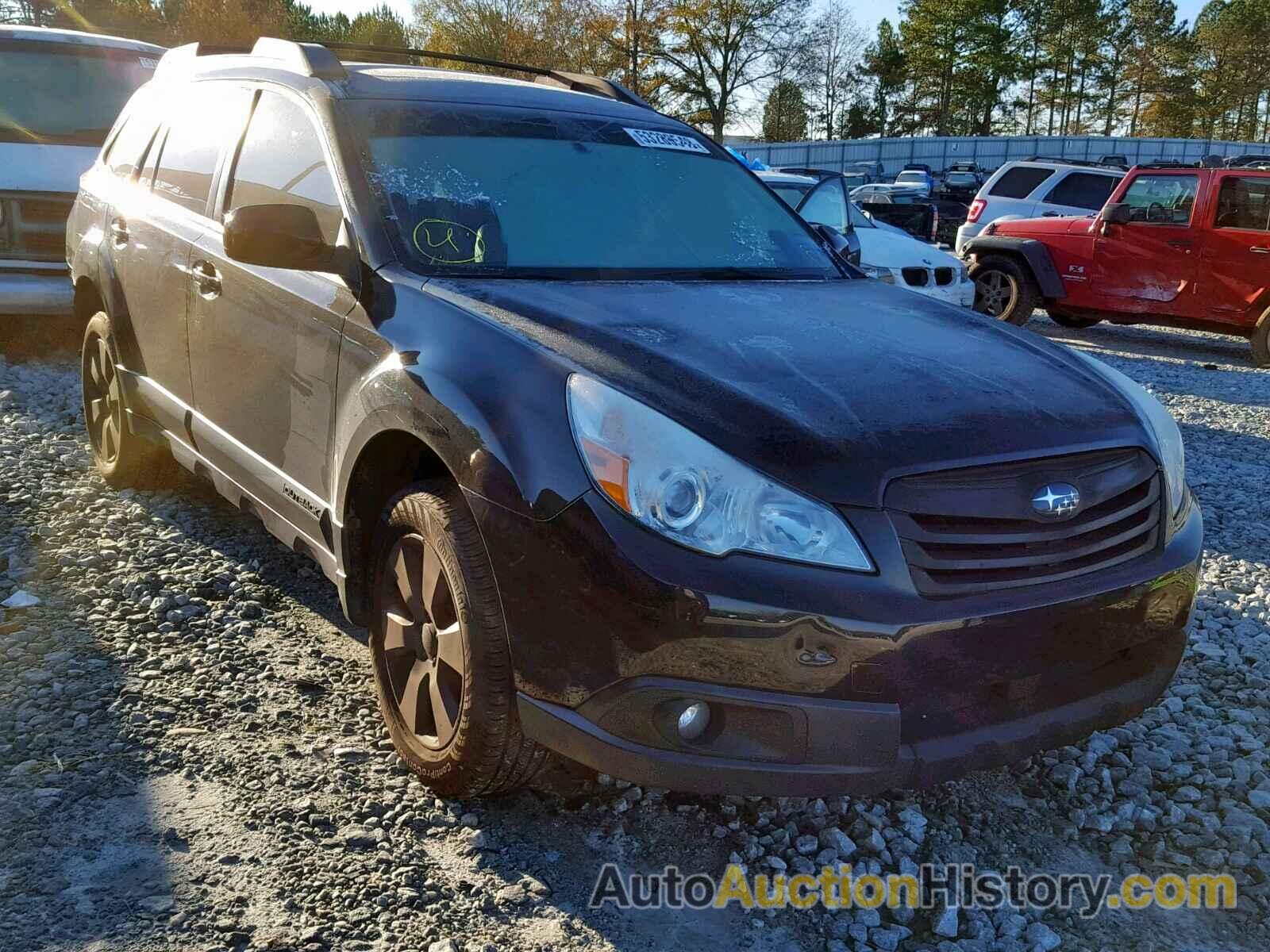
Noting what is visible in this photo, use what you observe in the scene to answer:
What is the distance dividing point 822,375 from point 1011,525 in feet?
1.77

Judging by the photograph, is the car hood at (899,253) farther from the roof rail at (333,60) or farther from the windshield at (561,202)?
the windshield at (561,202)

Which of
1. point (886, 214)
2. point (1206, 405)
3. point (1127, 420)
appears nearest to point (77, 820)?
point (1127, 420)

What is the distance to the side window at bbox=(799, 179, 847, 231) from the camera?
35.1 ft

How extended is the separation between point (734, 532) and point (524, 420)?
20.5 inches

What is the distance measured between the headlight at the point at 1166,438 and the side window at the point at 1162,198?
924 cm

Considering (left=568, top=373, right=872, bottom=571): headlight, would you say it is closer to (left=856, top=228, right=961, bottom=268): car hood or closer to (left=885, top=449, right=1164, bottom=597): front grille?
(left=885, top=449, right=1164, bottom=597): front grille

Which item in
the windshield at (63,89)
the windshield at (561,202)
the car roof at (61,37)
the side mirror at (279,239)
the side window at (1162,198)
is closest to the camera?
the side mirror at (279,239)

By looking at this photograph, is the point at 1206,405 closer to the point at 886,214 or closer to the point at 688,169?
the point at 688,169

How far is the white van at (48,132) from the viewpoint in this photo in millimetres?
7184

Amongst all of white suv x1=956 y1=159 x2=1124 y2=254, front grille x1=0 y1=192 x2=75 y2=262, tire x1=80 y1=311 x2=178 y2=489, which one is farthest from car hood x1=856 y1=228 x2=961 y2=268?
tire x1=80 y1=311 x2=178 y2=489

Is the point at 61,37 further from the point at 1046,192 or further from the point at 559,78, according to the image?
the point at 1046,192

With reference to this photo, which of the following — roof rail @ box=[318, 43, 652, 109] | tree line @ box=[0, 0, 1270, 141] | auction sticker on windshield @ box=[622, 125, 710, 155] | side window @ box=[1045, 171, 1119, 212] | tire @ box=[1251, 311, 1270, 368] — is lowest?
tire @ box=[1251, 311, 1270, 368]

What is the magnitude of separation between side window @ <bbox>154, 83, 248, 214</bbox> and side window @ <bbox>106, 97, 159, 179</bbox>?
242mm

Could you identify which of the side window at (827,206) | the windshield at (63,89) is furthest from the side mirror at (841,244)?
the side window at (827,206)
